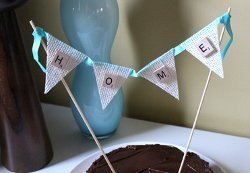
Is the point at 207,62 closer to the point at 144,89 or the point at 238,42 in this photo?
the point at 238,42

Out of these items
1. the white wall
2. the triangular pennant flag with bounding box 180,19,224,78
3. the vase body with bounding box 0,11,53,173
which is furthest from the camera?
the white wall

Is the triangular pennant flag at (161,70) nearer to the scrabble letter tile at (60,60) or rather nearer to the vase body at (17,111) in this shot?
the scrabble letter tile at (60,60)

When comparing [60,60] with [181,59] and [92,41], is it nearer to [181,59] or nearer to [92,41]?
[92,41]

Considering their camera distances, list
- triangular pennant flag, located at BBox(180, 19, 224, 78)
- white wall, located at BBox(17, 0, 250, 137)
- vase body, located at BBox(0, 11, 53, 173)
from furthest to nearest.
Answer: white wall, located at BBox(17, 0, 250, 137)
vase body, located at BBox(0, 11, 53, 173)
triangular pennant flag, located at BBox(180, 19, 224, 78)

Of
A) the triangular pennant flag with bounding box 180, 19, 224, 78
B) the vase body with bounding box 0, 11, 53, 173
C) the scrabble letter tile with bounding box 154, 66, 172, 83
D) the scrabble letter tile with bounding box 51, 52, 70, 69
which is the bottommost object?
the vase body with bounding box 0, 11, 53, 173

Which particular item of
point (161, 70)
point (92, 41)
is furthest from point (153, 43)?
point (161, 70)

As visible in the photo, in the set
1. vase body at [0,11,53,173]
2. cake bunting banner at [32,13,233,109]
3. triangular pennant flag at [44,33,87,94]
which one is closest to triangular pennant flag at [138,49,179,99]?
cake bunting banner at [32,13,233,109]

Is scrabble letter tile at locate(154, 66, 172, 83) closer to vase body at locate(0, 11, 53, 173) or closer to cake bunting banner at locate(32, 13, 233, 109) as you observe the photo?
cake bunting banner at locate(32, 13, 233, 109)
